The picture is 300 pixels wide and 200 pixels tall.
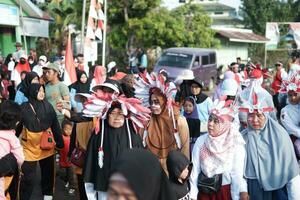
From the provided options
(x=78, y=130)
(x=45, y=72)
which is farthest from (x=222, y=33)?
(x=78, y=130)

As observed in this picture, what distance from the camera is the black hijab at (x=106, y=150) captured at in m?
4.33

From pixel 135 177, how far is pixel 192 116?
169 inches

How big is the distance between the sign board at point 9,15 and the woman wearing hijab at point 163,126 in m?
16.8

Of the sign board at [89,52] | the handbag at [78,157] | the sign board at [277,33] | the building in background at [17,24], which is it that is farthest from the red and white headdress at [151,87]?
the sign board at [277,33]

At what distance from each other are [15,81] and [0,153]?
7631 mm

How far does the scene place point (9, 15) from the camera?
20.9m

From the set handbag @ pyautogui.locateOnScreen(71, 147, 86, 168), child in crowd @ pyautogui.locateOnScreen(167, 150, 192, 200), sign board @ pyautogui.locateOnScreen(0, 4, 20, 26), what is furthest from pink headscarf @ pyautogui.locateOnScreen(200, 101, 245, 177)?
sign board @ pyautogui.locateOnScreen(0, 4, 20, 26)

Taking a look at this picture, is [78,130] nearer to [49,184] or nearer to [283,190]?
[49,184]

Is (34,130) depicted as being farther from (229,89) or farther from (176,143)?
(229,89)

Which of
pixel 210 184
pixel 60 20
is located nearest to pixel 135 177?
pixel 210 184

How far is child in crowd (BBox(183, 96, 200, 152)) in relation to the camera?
19.5ft

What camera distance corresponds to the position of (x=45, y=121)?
5738 millimetres

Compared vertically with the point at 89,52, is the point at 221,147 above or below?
below

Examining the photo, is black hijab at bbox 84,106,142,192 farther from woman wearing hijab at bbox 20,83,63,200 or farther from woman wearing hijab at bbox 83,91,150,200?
woman wearing hijab at bbox 20,83,63,200
